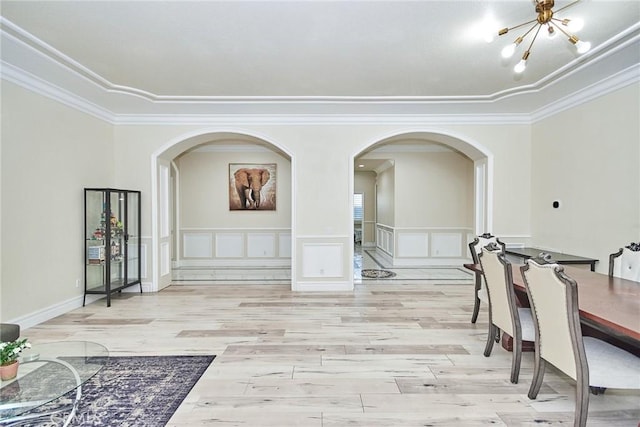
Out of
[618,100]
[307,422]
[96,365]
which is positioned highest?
[618,100]

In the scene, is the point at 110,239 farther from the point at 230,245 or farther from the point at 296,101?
the point at 230,245

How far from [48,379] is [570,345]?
3.10m

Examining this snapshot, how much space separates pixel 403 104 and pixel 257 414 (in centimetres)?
429

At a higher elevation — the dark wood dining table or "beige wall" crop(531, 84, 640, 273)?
"beige wall" crop(531, 84, 640, 273)

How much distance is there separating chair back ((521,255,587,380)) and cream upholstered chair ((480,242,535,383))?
0.27 metres

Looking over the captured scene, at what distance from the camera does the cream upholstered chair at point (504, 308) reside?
8.97 feet

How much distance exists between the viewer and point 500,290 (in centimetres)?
293

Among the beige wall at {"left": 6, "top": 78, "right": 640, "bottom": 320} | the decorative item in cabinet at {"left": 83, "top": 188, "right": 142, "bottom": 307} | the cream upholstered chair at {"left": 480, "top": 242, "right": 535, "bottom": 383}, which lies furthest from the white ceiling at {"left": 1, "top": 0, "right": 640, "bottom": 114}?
the cream upholstered chair at {"left": 480, "top": 242, "right": 535, "bottom": 383}

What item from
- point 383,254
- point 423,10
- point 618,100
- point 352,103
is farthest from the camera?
point 383,254

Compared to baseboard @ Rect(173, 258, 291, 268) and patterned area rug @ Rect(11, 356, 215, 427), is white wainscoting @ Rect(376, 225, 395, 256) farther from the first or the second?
patterned area rug @ Rect(11, 356, 215, 427)

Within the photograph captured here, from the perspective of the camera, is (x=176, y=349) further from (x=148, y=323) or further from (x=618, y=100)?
(x=618, y=100)

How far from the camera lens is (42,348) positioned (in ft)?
8.23

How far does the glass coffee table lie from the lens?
189cm

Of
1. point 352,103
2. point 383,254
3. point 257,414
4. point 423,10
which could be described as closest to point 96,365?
point 257,414
